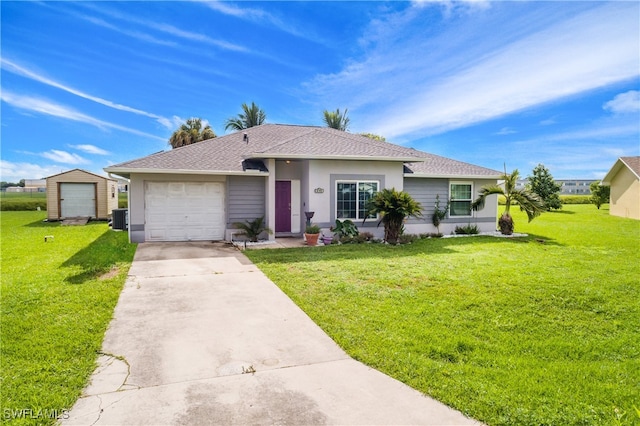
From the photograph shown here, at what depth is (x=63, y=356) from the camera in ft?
12.4

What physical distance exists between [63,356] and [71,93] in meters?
14.5

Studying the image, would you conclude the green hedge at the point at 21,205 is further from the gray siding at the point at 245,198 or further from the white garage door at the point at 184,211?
the gray siding at the point at 245,198

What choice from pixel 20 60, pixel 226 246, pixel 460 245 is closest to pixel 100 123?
pixel 20 60

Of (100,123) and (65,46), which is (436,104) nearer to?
(65,46)

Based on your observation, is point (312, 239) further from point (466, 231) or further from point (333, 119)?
point (333, 119)

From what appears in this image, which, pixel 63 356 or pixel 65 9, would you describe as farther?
pixel 65 9

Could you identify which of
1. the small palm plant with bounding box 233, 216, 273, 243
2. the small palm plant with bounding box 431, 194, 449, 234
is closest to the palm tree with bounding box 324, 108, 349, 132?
the small palm plant with bounding box 431, 194, 449, 234

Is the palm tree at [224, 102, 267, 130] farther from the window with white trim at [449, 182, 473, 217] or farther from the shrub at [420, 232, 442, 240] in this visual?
the shrub at [420, 232, 442, 240]

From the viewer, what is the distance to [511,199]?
47.6 ft

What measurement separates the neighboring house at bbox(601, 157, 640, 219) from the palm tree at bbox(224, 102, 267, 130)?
2767cm

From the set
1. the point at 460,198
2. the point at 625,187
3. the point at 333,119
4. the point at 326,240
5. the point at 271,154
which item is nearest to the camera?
the point at 271,154

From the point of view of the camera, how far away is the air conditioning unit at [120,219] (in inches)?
656

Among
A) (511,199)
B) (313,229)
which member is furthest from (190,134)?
(511,199)

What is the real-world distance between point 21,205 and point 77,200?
1419cm
